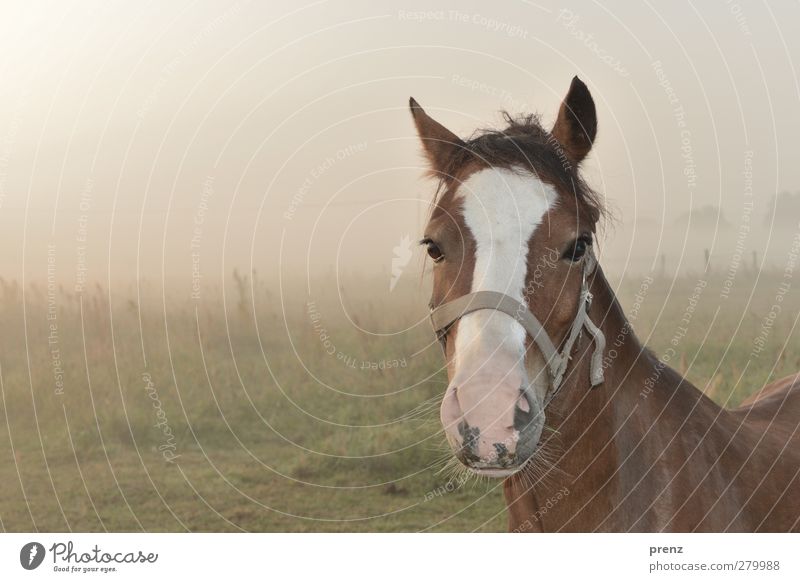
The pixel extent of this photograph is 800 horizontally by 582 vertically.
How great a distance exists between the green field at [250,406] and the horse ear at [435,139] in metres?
2.72

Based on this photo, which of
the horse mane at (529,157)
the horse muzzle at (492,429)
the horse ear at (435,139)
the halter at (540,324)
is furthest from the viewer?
the horse ear at (435,139)

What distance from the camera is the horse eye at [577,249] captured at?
2945mm

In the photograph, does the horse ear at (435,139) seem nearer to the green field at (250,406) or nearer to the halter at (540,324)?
the halter at (540,324)

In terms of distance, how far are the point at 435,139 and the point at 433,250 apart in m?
0.59

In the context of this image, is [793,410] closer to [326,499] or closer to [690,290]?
[690,290]

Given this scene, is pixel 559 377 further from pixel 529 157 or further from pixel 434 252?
pixel 529 157

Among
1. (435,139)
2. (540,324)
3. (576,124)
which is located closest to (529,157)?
(576,124)

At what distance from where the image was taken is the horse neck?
3064 millimetres

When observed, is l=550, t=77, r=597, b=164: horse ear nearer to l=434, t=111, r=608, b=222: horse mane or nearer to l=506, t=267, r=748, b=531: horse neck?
l=434, t=111, r=608, b=222: horse mane

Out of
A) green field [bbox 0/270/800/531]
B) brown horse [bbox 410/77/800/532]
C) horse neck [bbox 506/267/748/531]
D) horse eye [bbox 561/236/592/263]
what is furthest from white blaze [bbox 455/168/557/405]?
green field [bbox 0/270/800/531]

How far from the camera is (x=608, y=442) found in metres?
3.08

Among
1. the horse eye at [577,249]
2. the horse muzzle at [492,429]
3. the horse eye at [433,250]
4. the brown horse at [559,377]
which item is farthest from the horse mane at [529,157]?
the horse muzzle at [492,429]
